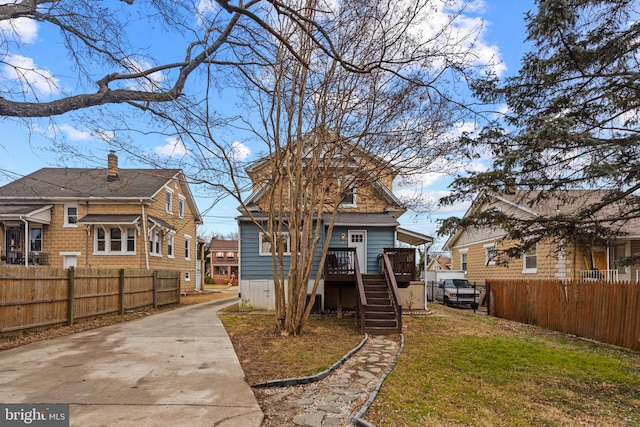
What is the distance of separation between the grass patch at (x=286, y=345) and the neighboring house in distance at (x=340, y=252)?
1742mm

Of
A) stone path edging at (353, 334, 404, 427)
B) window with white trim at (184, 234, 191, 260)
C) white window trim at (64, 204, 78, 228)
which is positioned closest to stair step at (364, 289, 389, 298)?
stone path edging at (353, 334, 404, 427)

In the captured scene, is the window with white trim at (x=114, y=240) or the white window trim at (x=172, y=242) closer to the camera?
the window with white trim at (x=114, y=240)

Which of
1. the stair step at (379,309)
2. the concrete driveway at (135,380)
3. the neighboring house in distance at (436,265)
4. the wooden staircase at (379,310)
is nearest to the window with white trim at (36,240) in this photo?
the concrete driveway at (135,380)

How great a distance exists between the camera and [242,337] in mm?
9477

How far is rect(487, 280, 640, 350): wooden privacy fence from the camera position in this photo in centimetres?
935

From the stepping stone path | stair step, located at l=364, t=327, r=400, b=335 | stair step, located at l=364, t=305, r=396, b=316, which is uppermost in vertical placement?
stair step, located at l=364, t=305, r=396, b=316

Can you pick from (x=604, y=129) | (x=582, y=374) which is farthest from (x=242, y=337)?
(x=604, y=129)

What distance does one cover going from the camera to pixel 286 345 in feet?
28.0

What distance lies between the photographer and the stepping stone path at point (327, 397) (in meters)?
4.53

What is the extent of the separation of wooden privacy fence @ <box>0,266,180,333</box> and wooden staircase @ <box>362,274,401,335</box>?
7.61m

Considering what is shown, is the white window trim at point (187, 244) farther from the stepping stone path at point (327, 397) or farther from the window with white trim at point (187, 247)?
the stepping stone path at point (327, 397)

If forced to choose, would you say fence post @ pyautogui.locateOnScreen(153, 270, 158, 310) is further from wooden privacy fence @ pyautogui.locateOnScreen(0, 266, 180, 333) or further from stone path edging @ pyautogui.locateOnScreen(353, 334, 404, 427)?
stone path edging @ pyautogui.locateOnScreen(353, 334, 404, 427)

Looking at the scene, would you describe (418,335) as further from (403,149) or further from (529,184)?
(529,184)

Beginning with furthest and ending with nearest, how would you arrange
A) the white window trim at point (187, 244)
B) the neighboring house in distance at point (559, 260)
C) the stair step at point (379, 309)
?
the white window trim at point (187, 244) → the neighboring house in distance at point (559, 260) → the stair step at point (379, 309)
